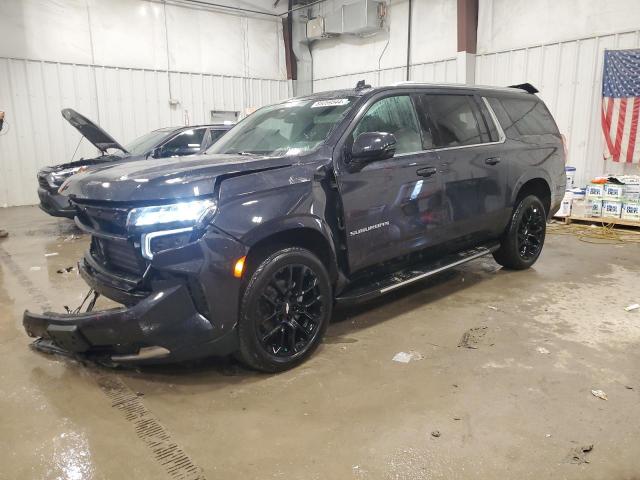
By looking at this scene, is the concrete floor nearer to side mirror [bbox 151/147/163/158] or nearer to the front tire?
the front tire

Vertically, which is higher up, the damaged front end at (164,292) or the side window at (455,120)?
the side window at (455,120)

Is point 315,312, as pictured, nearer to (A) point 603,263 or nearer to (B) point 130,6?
(A) point 603,263

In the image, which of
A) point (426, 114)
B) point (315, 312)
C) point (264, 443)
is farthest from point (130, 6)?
point (264, 443)

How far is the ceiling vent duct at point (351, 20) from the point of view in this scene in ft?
36.9

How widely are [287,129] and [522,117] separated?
2.48 metres

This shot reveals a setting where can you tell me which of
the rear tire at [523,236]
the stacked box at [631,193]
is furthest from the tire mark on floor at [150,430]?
the stacked box at [631,193]

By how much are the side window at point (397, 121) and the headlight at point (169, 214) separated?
4.41ft

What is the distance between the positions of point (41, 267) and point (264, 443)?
4.37 metres

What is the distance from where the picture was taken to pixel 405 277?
356 cm

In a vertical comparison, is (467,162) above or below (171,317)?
above

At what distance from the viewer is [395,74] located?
11.4 metres

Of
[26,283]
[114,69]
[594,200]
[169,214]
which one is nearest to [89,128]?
[26,283]

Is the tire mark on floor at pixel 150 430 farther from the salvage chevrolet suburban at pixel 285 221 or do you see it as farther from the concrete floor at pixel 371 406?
the salvage chevrolet suburban at pixel 285 221

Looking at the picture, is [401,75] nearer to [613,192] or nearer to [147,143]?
[613,192]
